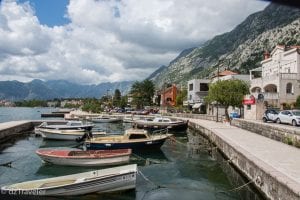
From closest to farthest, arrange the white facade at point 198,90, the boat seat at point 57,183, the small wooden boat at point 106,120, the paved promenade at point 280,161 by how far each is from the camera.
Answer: the paved promenade at point 280,161
the boat seat at point 57,183
the small wooden boat at point 106,120
the white facade at point 198,90

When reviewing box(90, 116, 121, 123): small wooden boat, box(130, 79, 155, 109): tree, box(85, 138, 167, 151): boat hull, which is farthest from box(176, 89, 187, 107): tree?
box(85, 138, 167, 151): boat hull

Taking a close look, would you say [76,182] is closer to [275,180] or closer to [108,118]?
[275,180]

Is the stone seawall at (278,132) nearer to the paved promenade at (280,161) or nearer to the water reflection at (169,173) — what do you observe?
the paved promenade at (280,161)

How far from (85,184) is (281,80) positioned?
158 feet

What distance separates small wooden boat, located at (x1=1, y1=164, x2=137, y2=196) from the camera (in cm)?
1719

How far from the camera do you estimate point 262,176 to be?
1683 centimetres

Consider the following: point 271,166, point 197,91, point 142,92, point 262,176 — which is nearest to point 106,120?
point 197,91

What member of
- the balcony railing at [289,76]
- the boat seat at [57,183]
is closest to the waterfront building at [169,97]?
the balcony railing at [289,76]

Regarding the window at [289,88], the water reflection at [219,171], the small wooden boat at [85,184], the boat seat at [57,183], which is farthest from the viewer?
the window at [289,88]

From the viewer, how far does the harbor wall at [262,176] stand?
13.2 metres

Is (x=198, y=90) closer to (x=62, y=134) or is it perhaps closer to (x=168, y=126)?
(x=168, y=126)

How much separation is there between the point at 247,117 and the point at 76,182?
4367cm

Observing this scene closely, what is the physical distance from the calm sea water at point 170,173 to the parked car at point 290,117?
33.8 ft

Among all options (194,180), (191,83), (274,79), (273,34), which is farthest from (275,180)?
(273,34)
